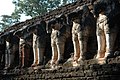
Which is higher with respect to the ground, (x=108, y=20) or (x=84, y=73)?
(x=108, y=20)

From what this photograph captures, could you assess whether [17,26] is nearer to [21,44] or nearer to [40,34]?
[21,44]

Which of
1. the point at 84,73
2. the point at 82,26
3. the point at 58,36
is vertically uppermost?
the point at 82,26

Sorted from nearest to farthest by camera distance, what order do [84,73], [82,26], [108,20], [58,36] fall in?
1. [84,73]
2. [108,20]
3. [82,26]
4. [58,36]

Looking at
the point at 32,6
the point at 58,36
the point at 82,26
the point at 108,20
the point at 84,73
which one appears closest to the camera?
the point at 84,73

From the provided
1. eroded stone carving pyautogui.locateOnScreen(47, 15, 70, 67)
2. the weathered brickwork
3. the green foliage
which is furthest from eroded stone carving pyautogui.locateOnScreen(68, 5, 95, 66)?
the green foliage

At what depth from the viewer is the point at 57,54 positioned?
996 cm

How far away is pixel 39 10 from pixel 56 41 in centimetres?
1573

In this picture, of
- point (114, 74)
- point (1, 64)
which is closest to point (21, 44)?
point (1, 64)

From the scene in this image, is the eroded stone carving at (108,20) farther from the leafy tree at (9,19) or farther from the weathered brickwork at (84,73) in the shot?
the leafy tree at (9,19)

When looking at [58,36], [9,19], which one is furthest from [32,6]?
[58,36]

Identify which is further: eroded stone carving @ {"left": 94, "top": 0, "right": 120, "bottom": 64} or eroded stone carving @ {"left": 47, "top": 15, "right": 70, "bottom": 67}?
eroded stone carving @ {"left": 47, "top": 15, "right": 70, "bottom": 67}

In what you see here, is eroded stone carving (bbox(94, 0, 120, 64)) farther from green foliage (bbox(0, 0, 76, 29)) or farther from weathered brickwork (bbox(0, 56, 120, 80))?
green foliage (bbox(0, 0, 76, 29))

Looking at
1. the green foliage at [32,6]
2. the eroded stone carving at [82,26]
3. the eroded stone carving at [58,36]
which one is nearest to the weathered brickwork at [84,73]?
the eroded stone carving at [82,26]

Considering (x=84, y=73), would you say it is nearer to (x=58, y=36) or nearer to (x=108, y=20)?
(x=108, y=20)
